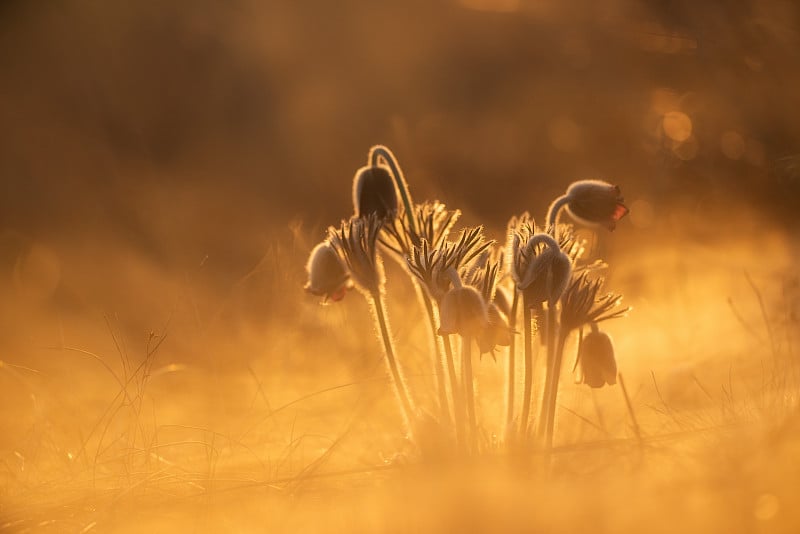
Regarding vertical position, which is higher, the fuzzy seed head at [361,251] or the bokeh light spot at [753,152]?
the bokeh light spot at [753,152]

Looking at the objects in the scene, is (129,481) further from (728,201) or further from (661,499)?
(728,201)

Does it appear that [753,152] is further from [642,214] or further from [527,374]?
[527,374]

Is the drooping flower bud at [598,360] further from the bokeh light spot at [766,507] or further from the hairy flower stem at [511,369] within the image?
the bokeh light spot at [766,507]

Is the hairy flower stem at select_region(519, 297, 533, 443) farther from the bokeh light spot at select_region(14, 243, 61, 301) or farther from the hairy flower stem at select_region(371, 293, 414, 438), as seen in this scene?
the bokeh light spot at select_region(14, 243, 61, 301)

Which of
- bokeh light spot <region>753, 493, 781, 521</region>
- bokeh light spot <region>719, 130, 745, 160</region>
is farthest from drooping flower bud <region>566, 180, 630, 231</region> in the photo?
bokeh light spot <region>719, 130, 745, 160</region>

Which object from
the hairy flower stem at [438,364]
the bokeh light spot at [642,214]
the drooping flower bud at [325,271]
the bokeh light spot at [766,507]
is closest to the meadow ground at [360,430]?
the bokeh light spot at [766,507]

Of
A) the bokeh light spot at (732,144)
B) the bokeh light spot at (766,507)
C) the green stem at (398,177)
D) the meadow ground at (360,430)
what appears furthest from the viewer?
the bokeh light spot at (732,144)
